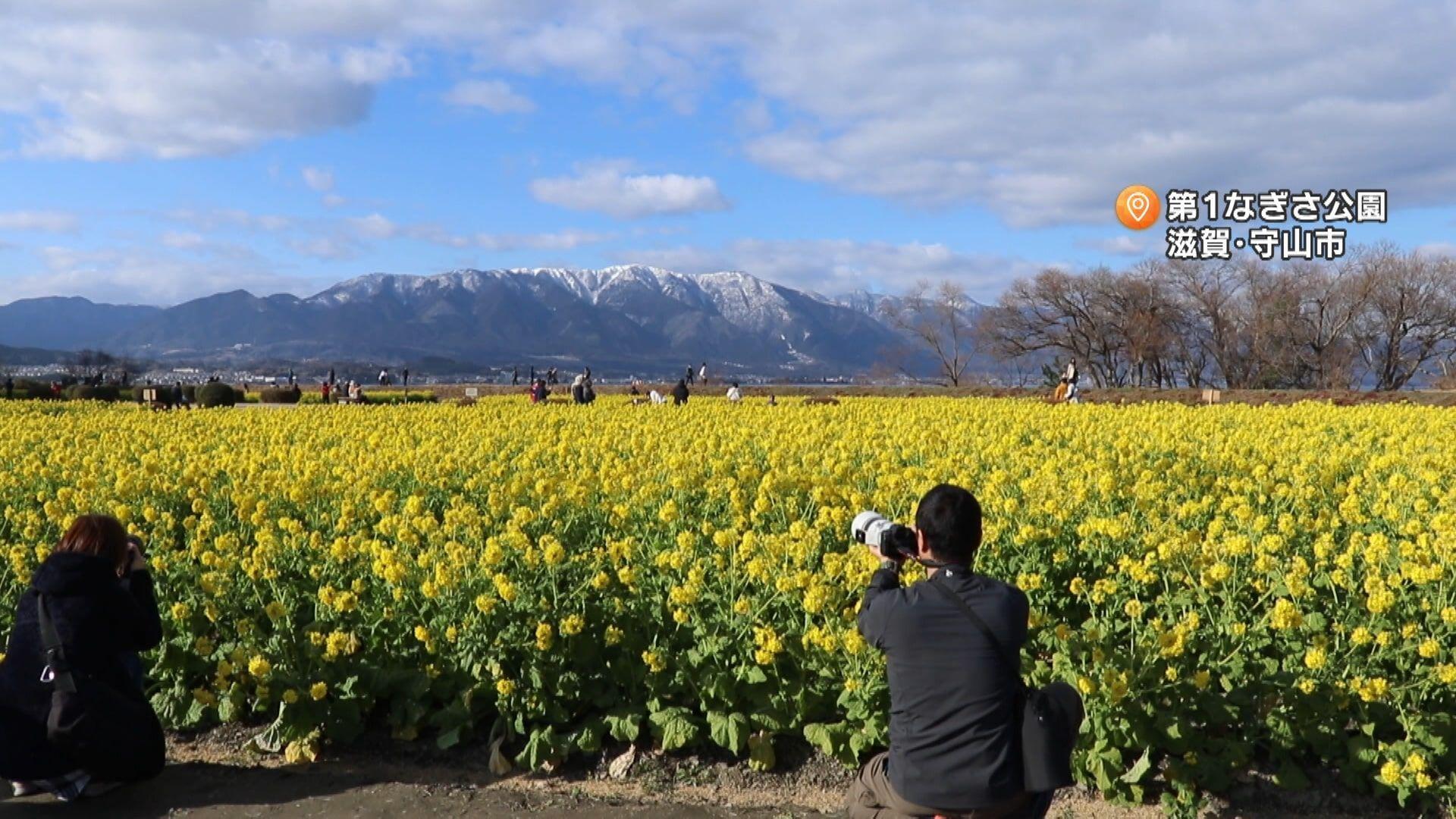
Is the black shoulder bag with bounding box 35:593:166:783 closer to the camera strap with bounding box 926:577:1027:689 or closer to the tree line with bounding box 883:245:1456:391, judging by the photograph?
the camera strap with bounding box 926:577:1027:689

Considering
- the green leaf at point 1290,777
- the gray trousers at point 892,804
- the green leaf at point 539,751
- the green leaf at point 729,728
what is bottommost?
the green leaf at point 539,751

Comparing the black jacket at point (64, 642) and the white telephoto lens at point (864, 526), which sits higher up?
the white telephoto lens at point (864, 526)

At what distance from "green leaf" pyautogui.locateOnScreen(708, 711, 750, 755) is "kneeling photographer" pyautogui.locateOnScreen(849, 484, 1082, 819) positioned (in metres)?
1.53

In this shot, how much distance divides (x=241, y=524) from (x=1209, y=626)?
6.28m

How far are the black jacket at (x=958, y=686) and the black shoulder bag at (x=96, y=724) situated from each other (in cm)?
371

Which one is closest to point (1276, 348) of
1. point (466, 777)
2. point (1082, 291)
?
point (1082, 291)

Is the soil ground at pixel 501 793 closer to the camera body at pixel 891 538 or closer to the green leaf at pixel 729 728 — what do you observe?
the green leaf at pixel 729 728

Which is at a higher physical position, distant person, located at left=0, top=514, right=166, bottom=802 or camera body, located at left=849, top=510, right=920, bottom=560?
camera body, located at left=849, top=510, right=920, bottom=560

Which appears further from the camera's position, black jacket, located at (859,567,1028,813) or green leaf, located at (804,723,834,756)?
green leaf, located at (804,723,834,756)

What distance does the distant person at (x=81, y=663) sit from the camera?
5.11 meters

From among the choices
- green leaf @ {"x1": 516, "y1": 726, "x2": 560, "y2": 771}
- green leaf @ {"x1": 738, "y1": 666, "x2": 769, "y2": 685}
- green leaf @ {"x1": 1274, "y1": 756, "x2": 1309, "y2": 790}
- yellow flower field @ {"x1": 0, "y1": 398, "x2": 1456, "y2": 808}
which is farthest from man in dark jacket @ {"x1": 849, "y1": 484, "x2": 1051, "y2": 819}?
green leaf @ {"x1": 516, "y1": 726, "x2": 560, "y2": 771}

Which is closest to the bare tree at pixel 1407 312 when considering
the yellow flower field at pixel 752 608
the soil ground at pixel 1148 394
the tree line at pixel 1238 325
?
the tree line at pixel 1238 325

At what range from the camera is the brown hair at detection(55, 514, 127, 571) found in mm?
5176

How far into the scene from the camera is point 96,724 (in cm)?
520
